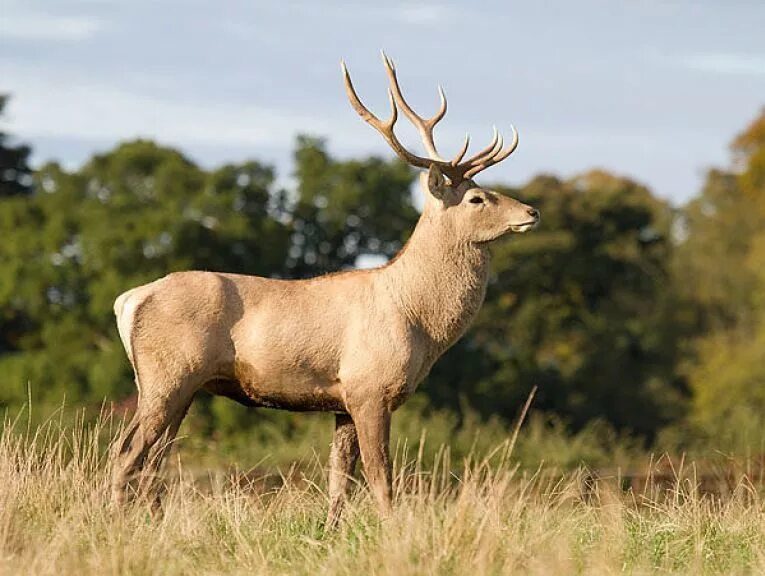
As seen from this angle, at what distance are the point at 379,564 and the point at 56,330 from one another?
26.3 meters

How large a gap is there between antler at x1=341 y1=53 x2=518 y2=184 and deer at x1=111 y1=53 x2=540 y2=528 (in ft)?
0.44

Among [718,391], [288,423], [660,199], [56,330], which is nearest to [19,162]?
[56,330]

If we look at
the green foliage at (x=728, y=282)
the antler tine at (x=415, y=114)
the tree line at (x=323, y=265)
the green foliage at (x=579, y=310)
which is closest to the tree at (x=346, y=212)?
the tree line at (x=323, y=265)

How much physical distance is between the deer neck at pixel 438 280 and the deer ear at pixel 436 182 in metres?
0.15

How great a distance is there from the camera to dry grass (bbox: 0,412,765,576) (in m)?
7.02

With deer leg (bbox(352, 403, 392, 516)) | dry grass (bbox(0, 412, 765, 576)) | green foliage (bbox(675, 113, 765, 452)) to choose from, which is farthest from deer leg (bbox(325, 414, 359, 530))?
green foliage (bbox(675, 113, 765, 452))

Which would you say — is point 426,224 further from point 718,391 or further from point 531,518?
point 718,391

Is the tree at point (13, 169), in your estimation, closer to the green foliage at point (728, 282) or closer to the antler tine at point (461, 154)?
the green foliage at point (728, 282)

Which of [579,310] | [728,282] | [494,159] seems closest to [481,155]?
[494,159]

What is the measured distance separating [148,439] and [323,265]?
24678 mm

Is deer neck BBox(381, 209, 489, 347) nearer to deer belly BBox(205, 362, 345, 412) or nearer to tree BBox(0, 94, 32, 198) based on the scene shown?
deer belly BBox(205, 362, 345, 412)

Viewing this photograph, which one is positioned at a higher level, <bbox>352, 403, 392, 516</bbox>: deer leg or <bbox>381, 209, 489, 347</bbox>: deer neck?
<bbox>381, 209, 489, 347</bbox>: deer neck

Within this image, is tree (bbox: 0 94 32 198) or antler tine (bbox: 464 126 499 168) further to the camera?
tree (bbox: 0 94 32 198)

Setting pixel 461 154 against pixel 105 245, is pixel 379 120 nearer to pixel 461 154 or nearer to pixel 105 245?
pixel 461 154
